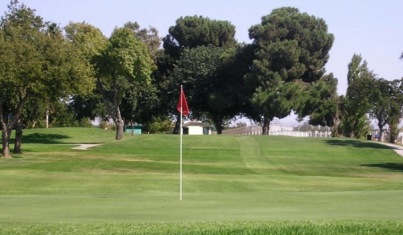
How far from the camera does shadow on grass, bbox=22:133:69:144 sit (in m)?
70.1

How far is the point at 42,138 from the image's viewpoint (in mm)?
72250

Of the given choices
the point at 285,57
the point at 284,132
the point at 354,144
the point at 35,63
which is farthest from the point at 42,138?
the point at 284,132

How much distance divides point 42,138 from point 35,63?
93.2 feet

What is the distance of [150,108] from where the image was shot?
3329 inches

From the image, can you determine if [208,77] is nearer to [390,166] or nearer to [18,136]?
[18,136]

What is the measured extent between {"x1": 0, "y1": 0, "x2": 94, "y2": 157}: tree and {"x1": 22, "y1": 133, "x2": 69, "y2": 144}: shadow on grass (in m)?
21.2

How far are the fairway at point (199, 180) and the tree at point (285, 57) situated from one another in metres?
7.44

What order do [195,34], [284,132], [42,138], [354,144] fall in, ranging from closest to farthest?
[354,144], [42,138], [195,34], [284,132]

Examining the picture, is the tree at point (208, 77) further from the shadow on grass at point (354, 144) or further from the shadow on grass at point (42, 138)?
the shadow on grass at point (354, 144)

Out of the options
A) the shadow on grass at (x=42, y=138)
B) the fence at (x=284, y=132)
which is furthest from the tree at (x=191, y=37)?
the shadow on grass at (x=42, y=138)

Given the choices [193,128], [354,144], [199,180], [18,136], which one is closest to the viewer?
[199,180]

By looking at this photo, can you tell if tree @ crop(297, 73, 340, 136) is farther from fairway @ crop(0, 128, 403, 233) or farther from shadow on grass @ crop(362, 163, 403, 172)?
shadow on grass @ crop(362, 163, 403, 172)

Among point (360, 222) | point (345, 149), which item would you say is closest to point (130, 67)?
point (345, 149)


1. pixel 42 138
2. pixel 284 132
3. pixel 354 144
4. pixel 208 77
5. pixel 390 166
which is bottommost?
pixel 390 166
